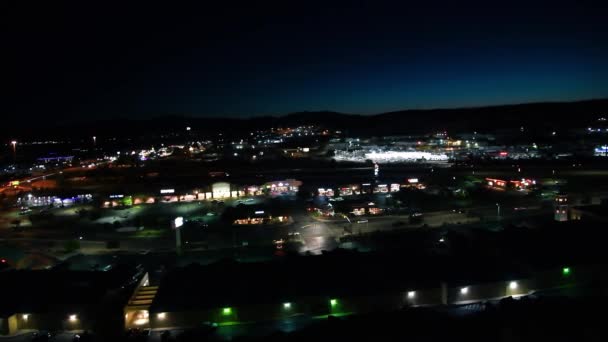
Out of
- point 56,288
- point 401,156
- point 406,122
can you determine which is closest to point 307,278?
point 56,288

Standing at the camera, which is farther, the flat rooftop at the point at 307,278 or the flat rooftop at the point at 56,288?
the flat rooftop at the point at 307,278

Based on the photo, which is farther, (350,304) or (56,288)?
(56,288)

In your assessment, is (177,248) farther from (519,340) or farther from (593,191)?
(593,191)

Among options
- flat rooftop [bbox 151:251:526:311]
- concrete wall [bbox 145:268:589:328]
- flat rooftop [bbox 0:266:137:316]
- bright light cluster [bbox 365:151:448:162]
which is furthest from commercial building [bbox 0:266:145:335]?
bright light cluster [bbox 365:151:448:162]

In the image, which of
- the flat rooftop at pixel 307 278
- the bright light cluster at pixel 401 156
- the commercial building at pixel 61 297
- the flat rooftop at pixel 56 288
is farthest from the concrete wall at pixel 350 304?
the bright light cluster at pixel 401 156

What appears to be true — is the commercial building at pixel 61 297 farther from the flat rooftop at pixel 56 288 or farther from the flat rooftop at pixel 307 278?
the flat rooftop at pixel 307 278

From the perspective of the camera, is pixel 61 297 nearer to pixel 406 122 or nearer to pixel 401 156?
pixel 401 156

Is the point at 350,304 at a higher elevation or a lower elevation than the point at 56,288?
lower

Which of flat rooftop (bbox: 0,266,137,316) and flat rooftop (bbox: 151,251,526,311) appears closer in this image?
flat rooftop (bbox: 0,266,137,316)

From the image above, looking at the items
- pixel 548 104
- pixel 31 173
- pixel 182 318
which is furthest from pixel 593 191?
pixel 548 104

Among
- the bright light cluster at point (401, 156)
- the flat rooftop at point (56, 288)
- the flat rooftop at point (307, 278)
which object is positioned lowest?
the bright light cluster at point (401, 156)

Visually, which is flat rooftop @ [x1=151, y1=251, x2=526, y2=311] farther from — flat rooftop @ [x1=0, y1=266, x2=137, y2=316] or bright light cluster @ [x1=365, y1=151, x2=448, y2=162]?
bright light cluster @ [x1=365, y1=151, x2=448, y2=162]
